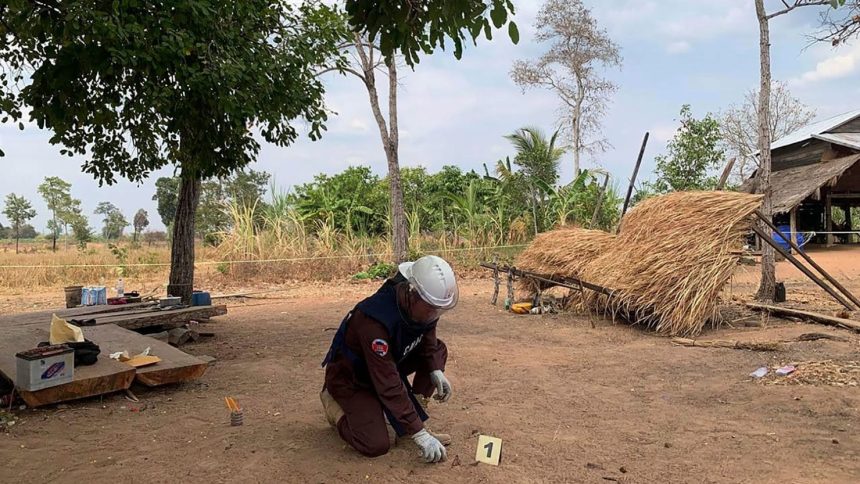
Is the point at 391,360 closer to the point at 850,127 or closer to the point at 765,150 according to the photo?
the point at 765,150

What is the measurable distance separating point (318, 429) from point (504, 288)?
8.50m

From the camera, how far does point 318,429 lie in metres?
3.73

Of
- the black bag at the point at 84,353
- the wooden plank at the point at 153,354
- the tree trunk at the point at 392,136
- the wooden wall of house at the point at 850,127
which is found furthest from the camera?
the wooden wall of house at the point at 850,127

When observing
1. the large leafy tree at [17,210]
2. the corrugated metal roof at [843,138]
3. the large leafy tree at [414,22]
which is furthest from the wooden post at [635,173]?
the large leafy tree at [17,210]

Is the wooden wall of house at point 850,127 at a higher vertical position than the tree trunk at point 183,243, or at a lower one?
higher

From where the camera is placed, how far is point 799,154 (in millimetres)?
20641

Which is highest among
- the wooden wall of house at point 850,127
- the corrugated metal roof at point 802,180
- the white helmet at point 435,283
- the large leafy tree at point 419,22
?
the wooden wall of house at point 850,127

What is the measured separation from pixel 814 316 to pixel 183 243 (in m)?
7.79

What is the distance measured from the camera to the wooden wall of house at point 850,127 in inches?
809

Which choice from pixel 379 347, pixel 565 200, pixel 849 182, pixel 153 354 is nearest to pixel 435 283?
pixel 379 347

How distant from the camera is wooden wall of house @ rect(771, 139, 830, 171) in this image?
19.7 m

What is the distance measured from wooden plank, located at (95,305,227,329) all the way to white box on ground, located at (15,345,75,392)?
1.84 metres

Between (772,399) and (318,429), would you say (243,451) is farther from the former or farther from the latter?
(772,399)

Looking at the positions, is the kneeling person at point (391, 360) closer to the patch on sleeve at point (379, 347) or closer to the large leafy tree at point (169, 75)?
the patch on sleeve at point (379, 347)
